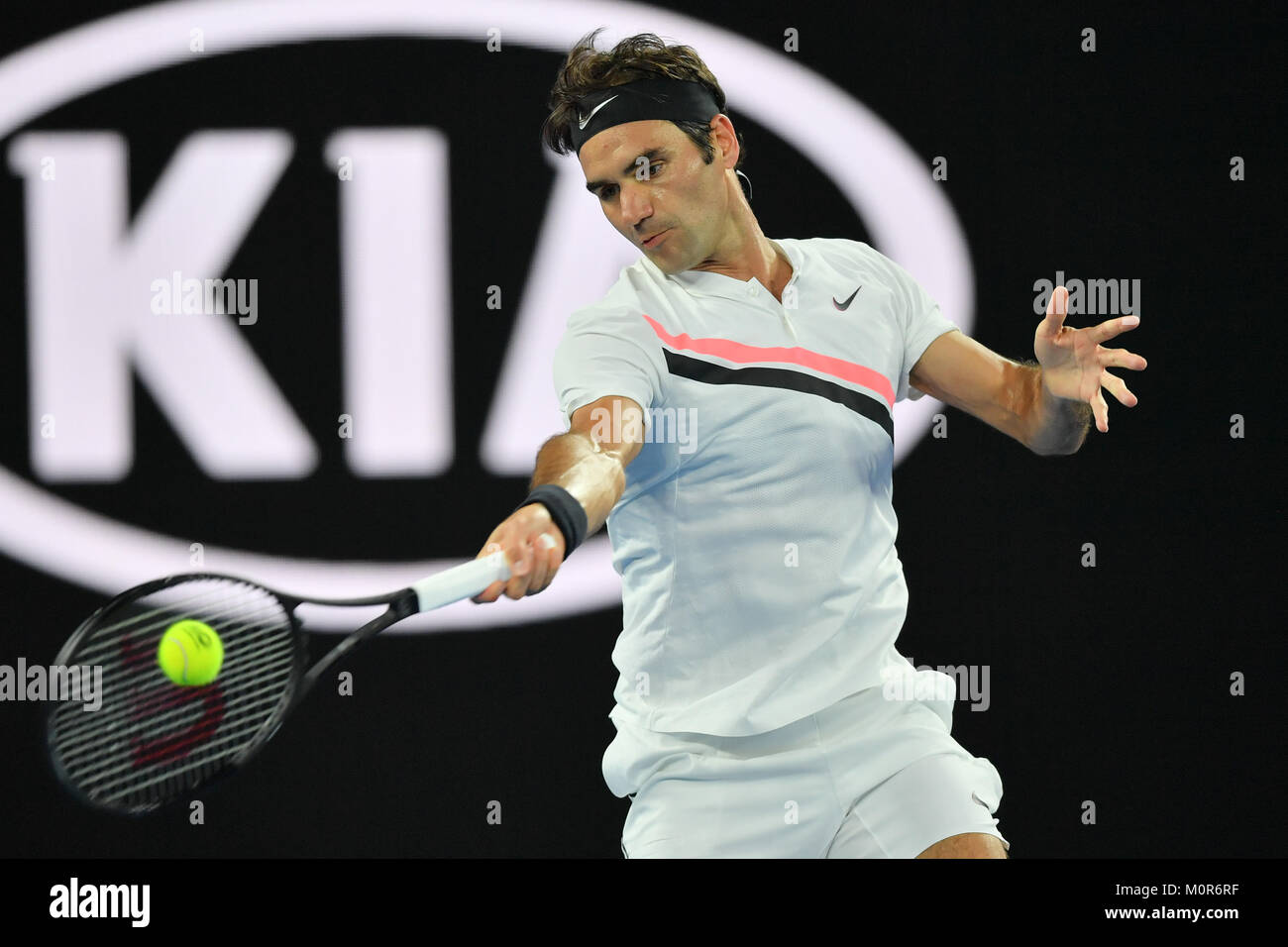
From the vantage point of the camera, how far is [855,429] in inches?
106

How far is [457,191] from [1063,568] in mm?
1950

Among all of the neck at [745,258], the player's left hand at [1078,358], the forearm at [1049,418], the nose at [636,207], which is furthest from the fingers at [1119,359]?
the nose at [636,207]

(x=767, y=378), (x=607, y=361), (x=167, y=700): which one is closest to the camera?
(x=167, y=700)

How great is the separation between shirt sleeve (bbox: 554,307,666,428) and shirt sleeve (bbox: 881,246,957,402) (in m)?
0.59

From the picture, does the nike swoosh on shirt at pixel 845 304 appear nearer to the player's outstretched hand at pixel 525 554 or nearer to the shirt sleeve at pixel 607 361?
the shirt sleeve at pixel 607 361

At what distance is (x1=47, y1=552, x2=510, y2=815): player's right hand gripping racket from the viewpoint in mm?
2018

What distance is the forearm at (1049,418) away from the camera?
113 inches

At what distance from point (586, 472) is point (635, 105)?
89 centimetres

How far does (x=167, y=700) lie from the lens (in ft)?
6.97

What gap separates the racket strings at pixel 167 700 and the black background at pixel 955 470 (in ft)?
6.19

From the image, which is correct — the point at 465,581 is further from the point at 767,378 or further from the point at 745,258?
the point at 745,258

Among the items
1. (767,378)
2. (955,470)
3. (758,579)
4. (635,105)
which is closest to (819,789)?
(758,579)

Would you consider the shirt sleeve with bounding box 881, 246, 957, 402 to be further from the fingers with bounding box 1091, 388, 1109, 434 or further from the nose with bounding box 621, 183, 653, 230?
the nose with bounding box 621, 183, 653, 230

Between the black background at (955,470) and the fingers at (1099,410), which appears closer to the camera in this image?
the fingers at (1099,410)
